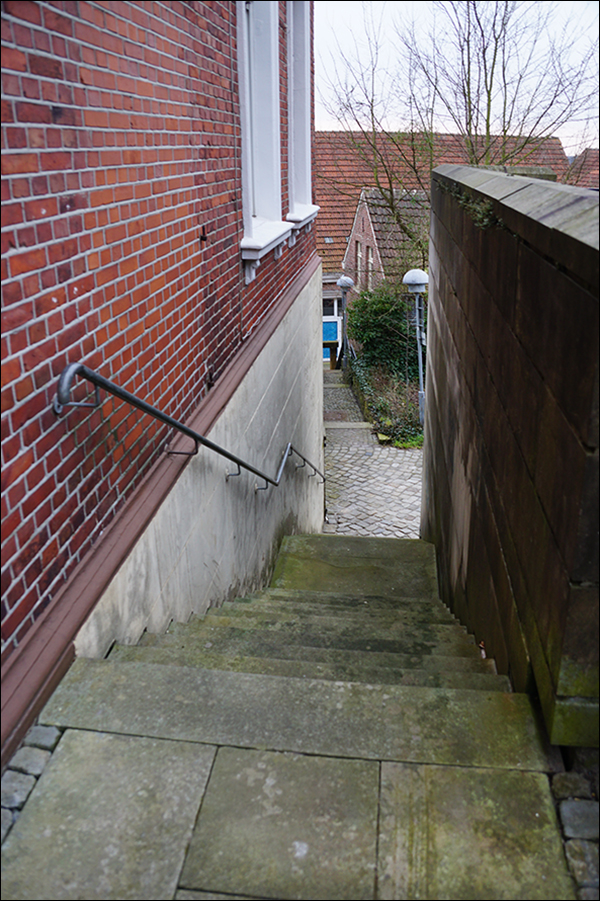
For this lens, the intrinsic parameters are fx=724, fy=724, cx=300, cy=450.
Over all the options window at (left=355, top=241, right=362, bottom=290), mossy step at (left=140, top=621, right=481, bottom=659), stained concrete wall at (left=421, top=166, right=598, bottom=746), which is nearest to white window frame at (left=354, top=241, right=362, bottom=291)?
window at (left=355, top=241, right=362, bottom=290)

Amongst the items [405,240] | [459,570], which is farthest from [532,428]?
[405,240]

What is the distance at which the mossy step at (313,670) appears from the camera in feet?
9.73

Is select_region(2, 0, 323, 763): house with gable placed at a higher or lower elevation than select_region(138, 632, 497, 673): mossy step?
higher

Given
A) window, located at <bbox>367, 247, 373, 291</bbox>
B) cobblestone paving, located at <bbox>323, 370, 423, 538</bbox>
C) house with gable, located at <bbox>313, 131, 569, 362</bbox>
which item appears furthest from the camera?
window, located at <bbox>367, 247, 373, 291</bbox>

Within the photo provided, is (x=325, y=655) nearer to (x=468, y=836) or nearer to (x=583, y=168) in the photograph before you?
(x=468, y=836)

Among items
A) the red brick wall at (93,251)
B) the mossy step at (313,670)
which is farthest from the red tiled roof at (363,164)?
the mossy step at (313,670)

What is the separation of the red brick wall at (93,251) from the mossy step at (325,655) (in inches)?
27.2

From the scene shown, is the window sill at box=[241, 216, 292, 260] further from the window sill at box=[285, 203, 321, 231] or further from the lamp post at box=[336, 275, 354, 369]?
the lamp post at box=[336, 275, 354, 369]

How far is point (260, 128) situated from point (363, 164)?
57.8 ft

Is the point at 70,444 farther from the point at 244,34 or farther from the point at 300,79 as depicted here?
the point at 300,79

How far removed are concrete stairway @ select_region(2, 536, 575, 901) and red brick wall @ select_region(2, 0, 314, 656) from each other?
509 mm

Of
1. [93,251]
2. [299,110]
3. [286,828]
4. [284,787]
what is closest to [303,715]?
[284,787]

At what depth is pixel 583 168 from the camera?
61.8ft

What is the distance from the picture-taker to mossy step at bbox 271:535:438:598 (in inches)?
264
